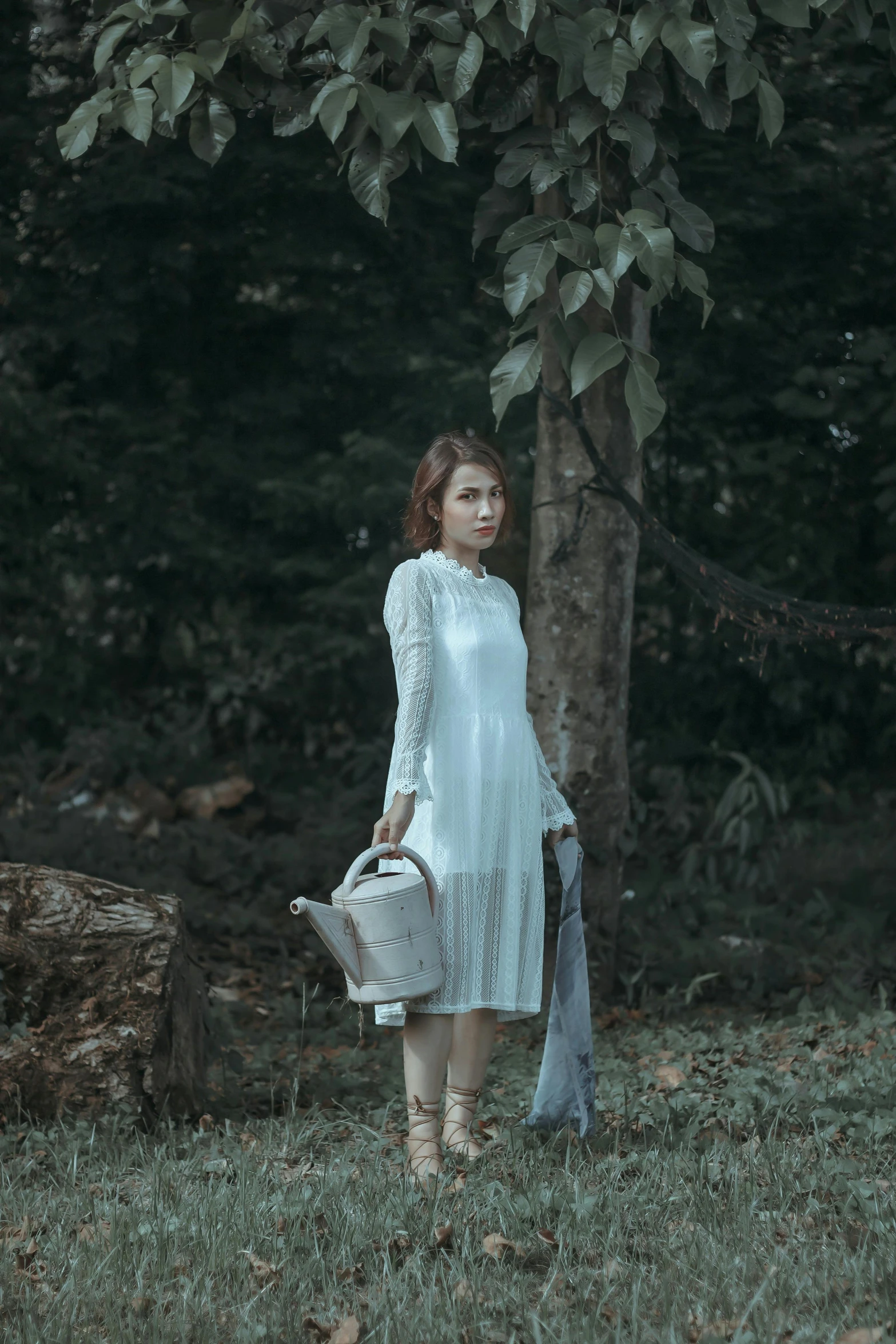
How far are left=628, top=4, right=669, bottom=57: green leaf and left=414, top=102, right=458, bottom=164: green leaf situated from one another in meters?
0.54

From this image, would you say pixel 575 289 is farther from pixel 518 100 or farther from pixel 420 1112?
pixel 420 1112

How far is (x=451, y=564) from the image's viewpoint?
3410 mm

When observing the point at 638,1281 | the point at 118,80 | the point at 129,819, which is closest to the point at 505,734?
the point at 638,1281

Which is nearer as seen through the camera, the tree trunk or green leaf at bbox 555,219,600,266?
green leaf at bbox 555,219,600,266

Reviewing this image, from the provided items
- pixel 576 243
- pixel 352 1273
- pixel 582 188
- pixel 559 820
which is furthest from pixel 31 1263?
pixel 582 188

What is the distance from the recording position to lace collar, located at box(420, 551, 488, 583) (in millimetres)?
3402

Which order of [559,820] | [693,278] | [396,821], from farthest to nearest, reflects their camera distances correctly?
1. [693,278]
2. [559,820]
3. [396,821]

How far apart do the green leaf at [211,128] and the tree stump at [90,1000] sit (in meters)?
2.32

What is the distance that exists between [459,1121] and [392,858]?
0.75 metres

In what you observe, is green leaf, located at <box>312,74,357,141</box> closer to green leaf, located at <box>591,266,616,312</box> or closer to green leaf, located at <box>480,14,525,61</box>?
green leaf, located at <box>480,14,525,61</box>

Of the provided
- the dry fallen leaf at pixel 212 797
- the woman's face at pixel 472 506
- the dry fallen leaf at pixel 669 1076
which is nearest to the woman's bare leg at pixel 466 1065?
the dry fallen leaf at pixel 669 1076

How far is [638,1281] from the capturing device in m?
2.40

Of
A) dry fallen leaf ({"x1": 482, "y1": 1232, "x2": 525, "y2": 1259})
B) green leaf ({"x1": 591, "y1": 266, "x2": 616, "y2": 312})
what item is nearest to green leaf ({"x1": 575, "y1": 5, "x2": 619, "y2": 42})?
green leaf ({"x1": 591, "y1": 266, "x2": 616, "y2": 312})

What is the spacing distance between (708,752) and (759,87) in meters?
4.91
